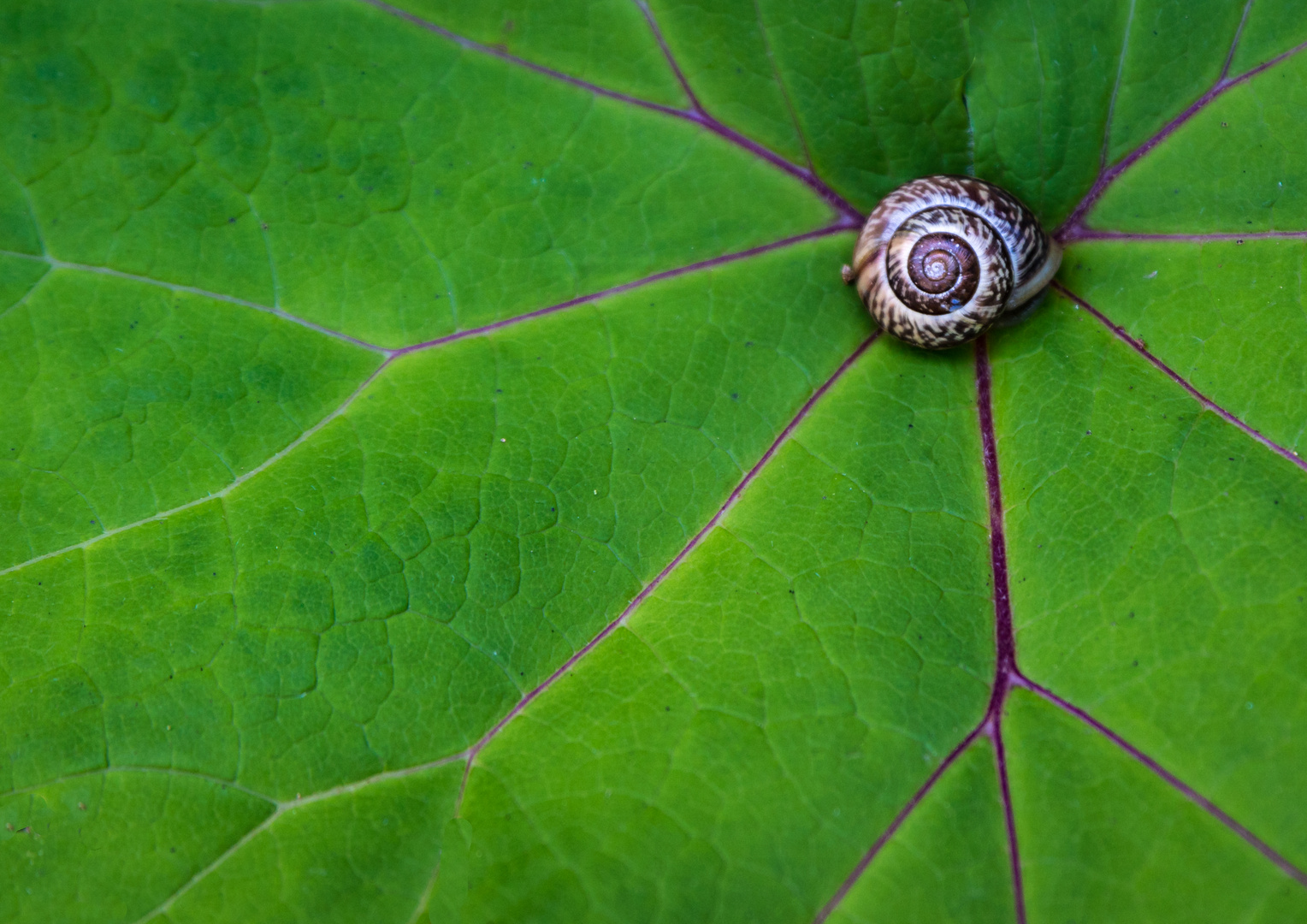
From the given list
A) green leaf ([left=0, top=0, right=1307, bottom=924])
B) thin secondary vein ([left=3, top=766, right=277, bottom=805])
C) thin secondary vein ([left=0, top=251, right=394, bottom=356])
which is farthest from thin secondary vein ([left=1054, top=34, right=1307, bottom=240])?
thin secondary vein ([left=3, top=766, right=277, bottom=805])

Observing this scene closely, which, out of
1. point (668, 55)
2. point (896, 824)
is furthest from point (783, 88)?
point (896, 824)

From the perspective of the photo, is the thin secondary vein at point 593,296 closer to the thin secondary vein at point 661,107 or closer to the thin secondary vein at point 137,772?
the thin secondary vein at point 661,107

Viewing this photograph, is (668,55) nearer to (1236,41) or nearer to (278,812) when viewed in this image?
(1236,41)

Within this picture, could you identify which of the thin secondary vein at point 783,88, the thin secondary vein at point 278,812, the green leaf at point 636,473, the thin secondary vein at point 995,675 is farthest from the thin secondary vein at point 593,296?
the thin secondary vein at point 278,812

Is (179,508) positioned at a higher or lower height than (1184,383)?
lower

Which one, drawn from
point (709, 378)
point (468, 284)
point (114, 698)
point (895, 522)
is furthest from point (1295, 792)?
point (114, 698)

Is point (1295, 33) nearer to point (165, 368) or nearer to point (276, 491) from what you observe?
point (276, 491)
